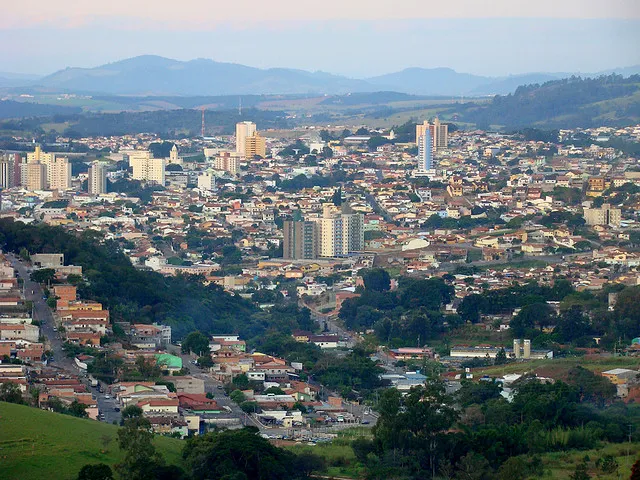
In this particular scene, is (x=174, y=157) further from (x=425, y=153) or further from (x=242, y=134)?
(x=425, y=153)

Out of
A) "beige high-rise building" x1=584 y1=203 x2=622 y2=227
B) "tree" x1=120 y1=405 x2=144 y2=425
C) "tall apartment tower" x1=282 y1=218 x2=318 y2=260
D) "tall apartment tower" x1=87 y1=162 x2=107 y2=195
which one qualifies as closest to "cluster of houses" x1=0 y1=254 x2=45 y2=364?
"tree" x1=120 y1=405 x2=144 y2=425

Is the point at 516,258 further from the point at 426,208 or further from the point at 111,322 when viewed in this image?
the point at 111,322

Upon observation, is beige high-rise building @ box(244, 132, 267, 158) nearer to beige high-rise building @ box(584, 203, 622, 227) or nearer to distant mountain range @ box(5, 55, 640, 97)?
beige high-rise building @ box(584, 203, 622, 227)

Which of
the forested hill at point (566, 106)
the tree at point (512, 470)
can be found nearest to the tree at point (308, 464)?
the tree at point (512, 470)

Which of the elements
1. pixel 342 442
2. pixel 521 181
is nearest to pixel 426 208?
pixel 521 181

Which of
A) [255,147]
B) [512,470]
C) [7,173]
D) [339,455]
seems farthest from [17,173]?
[512,470]
